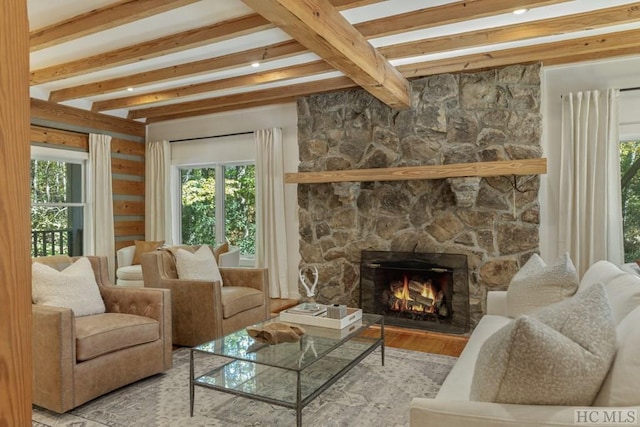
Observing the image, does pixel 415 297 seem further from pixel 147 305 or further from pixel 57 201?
pixel 57 201

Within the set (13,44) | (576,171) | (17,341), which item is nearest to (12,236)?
(17,341)

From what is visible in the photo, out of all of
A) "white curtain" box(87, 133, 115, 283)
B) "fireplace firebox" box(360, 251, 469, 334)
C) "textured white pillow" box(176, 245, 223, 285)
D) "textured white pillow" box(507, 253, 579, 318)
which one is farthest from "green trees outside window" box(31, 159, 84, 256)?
"textured white pillow" box(507, 253, 579, 318)

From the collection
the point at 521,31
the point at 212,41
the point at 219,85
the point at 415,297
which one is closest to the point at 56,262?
the point at 212,41

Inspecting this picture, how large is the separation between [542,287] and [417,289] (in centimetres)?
186

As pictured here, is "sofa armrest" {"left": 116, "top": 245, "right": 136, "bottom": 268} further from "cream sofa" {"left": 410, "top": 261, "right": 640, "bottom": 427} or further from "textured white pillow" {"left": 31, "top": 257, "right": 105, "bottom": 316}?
"cream sofa" {"left": 410, "top": 261, "right": 640, "bottom": 427}

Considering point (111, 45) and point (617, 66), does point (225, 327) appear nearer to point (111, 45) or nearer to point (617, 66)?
point (111, 45)

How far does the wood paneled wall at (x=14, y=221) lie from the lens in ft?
2.00

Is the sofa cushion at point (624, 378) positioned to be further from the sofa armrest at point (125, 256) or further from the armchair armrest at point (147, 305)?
the sofa armrest at point (125, 256)

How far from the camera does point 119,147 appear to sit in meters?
5.89

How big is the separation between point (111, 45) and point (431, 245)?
350 centimetres

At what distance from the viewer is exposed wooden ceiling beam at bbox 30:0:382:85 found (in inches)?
117

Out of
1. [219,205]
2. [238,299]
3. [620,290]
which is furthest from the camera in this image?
[219,205]

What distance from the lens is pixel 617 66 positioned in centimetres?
371

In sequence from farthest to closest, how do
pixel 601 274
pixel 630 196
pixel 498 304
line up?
pixel 630 196, pixel 498 304, pixel 601 274
